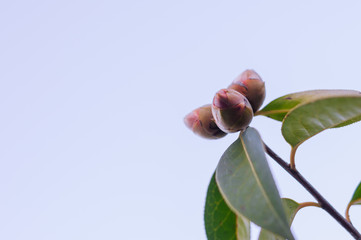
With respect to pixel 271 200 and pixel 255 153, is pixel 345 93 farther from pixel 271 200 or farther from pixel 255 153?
pixel 271 200

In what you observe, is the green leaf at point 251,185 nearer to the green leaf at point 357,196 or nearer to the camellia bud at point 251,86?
the camellia bud at point 251,86

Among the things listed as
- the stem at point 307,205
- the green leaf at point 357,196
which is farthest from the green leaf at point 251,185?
the green leaf at point 357,196

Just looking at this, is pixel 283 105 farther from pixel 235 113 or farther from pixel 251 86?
pixel 235 113

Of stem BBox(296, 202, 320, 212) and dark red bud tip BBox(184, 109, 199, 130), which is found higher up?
dark red bud tip BBox(184, 109, 199, 130)

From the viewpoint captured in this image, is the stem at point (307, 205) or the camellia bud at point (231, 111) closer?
the camellia bud at point (231, 111)

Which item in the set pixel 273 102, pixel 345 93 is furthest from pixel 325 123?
pixel 273 102

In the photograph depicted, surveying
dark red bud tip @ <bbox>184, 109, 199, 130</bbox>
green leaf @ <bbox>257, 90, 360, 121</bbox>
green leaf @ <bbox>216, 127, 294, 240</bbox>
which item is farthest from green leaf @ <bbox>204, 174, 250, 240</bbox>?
green leaf @ <bbox>257, 90, 360, 121</bbox>

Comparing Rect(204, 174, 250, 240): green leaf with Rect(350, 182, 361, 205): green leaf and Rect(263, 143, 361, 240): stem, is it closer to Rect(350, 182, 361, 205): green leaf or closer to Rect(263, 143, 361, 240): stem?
Rect(263, 143, 361, 240): stem
